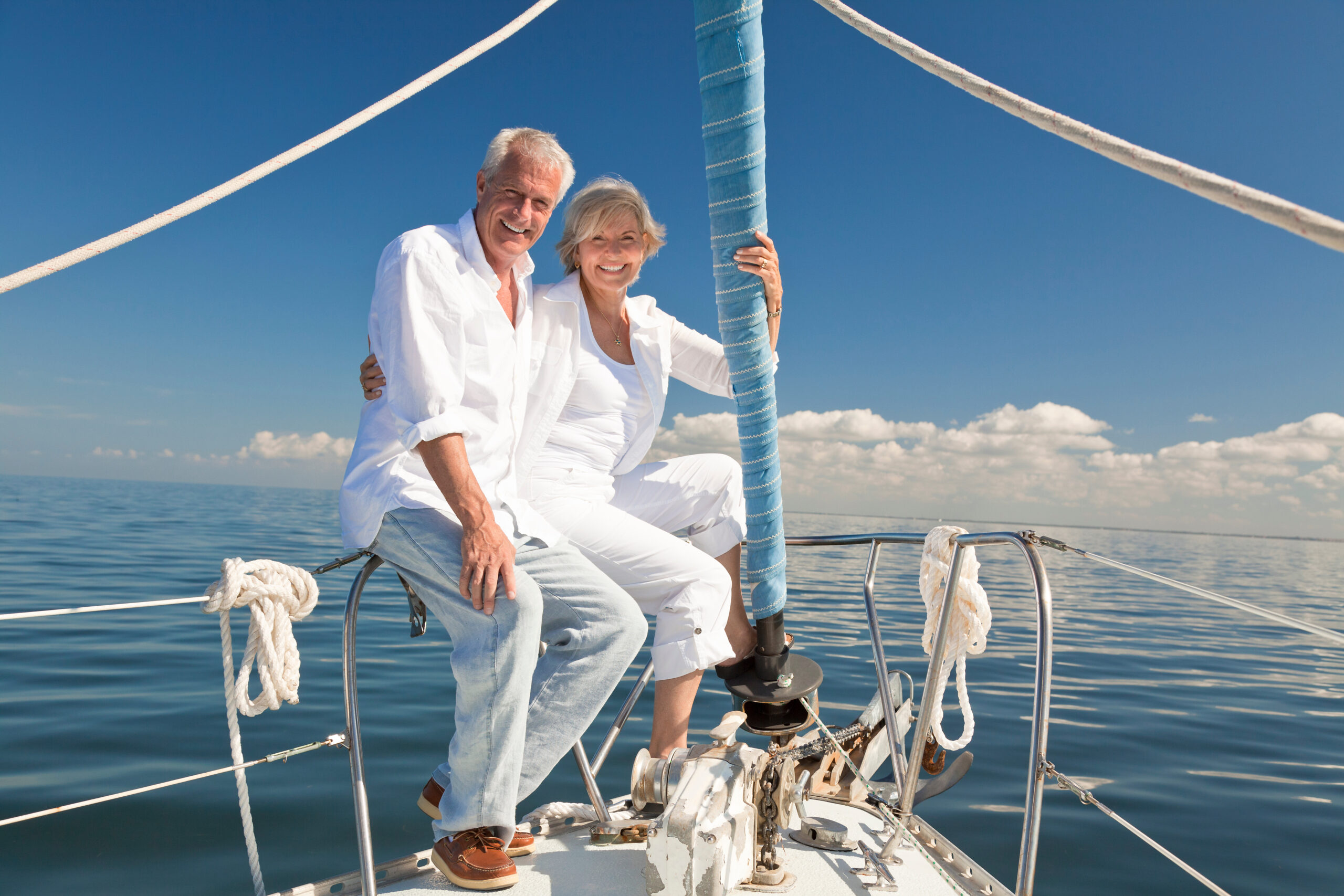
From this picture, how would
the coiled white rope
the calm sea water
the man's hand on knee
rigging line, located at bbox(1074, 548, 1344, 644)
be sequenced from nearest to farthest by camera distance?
rigging line, located at bbox(1074, 548, 1344, 644)
the coiled white rope
the man's hand on knee
the calm sea water

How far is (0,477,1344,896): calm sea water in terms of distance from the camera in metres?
2.95

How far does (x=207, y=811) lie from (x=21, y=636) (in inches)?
173

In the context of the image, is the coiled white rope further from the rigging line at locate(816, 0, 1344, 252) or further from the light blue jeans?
the rigging line at locate(816, 0, 1344, 252)

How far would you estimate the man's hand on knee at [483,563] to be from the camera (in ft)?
5.40

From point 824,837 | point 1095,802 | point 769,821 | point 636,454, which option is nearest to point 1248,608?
point 1095,802

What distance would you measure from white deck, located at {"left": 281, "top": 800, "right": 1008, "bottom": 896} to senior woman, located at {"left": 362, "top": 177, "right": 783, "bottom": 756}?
29 centimetres

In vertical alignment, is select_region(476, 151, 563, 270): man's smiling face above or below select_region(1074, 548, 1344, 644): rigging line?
above

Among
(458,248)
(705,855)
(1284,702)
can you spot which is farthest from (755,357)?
(1284,702)

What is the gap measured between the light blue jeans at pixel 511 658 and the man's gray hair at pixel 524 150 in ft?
2.98

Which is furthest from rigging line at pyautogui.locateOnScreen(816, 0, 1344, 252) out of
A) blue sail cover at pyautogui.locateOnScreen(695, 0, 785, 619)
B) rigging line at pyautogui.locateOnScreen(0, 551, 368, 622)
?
rigging line at pyautogui.locateOnScreen(0, 551, 368, 622)

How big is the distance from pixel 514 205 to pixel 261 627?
1.15 metres

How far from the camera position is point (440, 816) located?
1744 mm

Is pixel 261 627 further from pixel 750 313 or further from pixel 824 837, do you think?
pixel 824 837

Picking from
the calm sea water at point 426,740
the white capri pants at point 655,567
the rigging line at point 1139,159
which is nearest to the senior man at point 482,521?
the white capri pants at point 655,567
